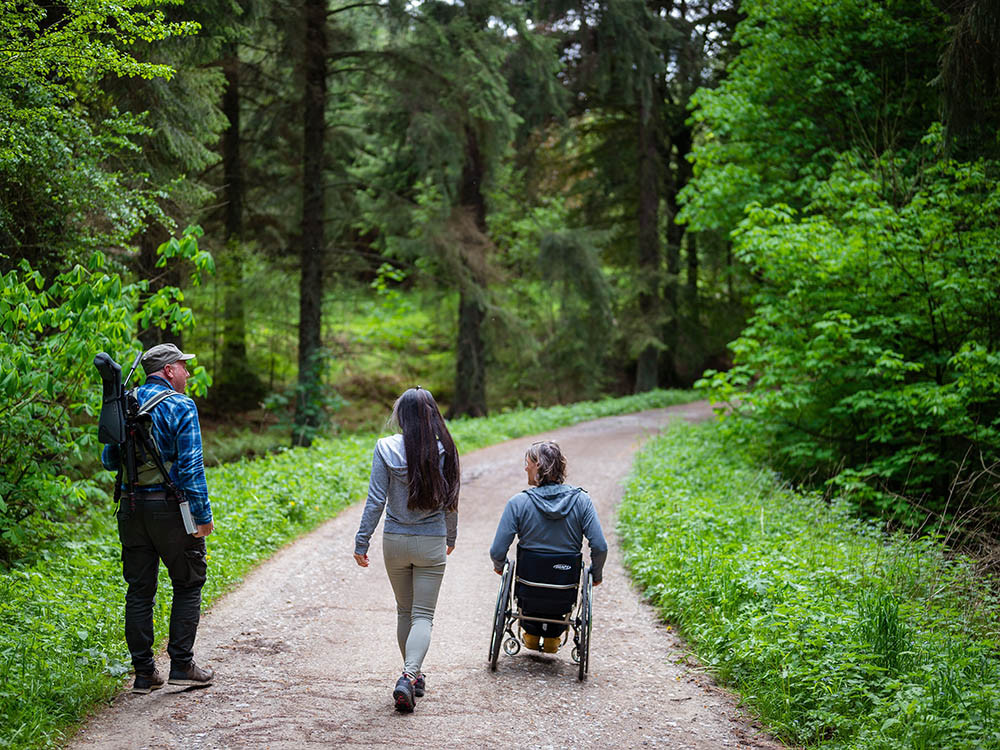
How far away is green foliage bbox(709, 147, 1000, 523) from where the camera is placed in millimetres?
10312

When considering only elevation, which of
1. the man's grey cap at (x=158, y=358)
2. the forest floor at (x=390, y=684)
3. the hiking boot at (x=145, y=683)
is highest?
the man's grey cap at (x=158, y=358)

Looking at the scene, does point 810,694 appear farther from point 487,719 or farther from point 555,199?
point 555,199

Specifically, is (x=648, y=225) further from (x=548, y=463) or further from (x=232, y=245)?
(x=548, y=463)

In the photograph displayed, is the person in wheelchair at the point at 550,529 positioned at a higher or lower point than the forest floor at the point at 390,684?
higher

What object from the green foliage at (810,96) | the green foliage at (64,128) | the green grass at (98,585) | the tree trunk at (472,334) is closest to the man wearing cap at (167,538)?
the green grass at (98,585)

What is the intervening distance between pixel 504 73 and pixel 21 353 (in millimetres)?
15912

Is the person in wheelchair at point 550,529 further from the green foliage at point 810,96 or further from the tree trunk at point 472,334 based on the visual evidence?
the tree trunk at point 472,334

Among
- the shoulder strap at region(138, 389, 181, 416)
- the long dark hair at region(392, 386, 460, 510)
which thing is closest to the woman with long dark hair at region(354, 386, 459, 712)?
the long dark hair at region(392, 386, 460, 510)

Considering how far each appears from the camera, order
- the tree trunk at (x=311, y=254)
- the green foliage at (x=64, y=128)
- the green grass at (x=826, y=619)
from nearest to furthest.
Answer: the green grass at (x=826, y=619)
the green foliage at (x=64, y=128)
the tree trunk at (x=311, y=254)

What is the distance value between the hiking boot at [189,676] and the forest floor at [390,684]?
4cm

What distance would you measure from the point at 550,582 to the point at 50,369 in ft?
14.0

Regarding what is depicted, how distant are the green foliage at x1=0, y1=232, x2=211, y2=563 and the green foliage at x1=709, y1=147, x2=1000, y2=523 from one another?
858cm

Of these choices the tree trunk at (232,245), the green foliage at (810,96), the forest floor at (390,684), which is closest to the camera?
the forest floor at (390,684)

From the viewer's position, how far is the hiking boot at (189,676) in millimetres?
4691
